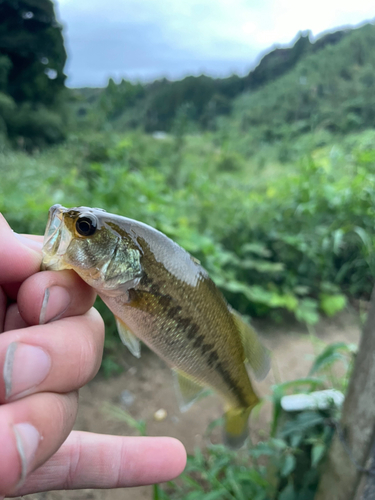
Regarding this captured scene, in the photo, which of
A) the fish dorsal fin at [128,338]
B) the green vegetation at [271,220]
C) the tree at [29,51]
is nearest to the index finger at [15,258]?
the fish dorsal fin at [128,338]

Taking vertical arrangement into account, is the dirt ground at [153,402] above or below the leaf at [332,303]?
below

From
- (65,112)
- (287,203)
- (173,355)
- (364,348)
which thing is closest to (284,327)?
(287,203)

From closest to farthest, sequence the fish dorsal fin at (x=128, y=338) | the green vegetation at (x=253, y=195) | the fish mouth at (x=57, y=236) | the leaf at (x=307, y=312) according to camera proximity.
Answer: the fish mouth at (x=57, y=236) → the fish dorsal fin at (x=128, y=338) → the green vegetation at (x=253, y=195) → the leaf at (x=307, y=312)

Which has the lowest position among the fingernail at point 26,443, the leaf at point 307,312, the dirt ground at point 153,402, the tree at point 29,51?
the dirt ground at point 153,402

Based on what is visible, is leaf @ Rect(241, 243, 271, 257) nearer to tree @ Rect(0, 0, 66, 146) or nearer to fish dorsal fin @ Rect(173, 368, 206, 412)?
tree @ Rect(0, 0, 66, 146)

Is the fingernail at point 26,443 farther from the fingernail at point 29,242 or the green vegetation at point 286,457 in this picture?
the green vegetation at point 286,457

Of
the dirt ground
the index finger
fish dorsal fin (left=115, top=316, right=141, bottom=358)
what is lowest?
the dirt ground

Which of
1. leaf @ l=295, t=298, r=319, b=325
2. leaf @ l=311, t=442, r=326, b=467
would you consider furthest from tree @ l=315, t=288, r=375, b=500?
leaf @ l=295, t=298, r=319, b=325
